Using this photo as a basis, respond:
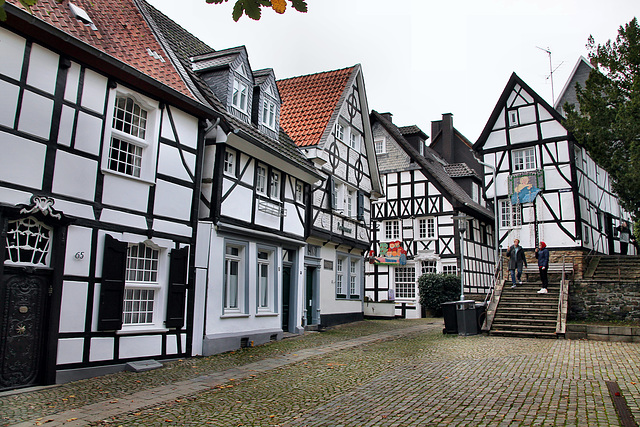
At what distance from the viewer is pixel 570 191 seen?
27484mm

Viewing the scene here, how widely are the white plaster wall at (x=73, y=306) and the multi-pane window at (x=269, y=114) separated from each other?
8.91 m

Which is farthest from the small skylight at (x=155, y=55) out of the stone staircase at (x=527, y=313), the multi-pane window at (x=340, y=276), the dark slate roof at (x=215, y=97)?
the stone staircase at (x=527, y=313)

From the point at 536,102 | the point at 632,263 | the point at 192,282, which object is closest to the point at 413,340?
the point at 192,282

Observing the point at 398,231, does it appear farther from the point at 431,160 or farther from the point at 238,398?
the point at 238,398

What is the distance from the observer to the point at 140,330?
11141 mm

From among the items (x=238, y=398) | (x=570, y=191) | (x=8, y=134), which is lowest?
(x=238, y=398)

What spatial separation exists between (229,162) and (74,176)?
509cm

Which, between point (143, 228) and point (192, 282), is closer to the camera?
point (143, 228)

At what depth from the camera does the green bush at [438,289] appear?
27.8 metres

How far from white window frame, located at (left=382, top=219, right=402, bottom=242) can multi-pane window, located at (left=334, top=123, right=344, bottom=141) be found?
10296mm

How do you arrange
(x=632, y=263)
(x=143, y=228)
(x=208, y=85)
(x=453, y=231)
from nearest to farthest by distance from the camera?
(x=143, y=228)
(x=208, y=85)
(x=632, y=263)
(x=453, y=231)

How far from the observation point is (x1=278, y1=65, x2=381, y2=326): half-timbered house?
1997cm

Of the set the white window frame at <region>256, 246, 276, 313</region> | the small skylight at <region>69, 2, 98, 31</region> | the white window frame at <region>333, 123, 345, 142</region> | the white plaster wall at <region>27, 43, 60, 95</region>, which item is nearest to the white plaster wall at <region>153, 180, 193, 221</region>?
the white plaster wall at <region>27, 43, 60, 95</region>

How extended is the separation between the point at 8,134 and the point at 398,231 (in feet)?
81.0
